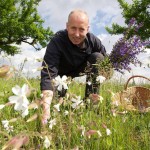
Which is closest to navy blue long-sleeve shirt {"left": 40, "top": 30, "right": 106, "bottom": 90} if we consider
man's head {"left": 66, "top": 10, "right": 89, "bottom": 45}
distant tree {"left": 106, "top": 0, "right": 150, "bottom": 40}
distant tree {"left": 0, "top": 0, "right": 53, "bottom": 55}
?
man's head {"left": 66, "top": 10, "right": 89, "bottom": 45}

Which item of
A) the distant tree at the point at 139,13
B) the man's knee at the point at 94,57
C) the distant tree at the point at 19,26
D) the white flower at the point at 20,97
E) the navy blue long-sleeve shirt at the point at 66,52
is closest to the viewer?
the white flower at the point at 20,97

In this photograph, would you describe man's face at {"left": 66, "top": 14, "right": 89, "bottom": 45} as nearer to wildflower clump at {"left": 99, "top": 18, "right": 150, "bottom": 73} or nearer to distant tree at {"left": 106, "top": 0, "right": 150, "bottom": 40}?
wildflower clump at {"left": 99, "top": 18, "right": 150, "bottom": 73}

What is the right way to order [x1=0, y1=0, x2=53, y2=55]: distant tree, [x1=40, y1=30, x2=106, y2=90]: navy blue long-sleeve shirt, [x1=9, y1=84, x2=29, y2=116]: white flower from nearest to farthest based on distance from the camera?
[x1=9, y1=84, x2=29, y2=116]: white flower → [x1=40, y1=30, x2=106, y2=90]: navy blue long-sleeve shirt → [x1=0, y1=0, x2=53, y2=55]: distant tree

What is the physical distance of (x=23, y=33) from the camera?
23562mm

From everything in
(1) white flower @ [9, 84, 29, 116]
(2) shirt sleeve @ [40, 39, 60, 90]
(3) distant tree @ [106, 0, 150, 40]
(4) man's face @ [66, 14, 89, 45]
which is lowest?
(1) white flower @ [9, 84, 29, 116]

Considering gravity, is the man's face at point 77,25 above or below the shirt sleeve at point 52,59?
above

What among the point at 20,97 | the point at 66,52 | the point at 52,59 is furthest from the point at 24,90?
the point at 66,52

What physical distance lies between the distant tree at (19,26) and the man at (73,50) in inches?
717

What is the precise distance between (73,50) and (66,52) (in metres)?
0.09

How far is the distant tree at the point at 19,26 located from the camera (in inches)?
886

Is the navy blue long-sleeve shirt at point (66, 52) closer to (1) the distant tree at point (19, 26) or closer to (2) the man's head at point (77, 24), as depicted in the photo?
(2) the man's head at point (77, 24)

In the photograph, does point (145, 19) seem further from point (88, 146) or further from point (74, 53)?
point (88, 146)

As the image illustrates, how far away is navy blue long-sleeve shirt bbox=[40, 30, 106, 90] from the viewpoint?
14.2ft

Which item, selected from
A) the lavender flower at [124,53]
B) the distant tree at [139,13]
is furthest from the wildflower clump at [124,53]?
the distant tree at [139,13]
